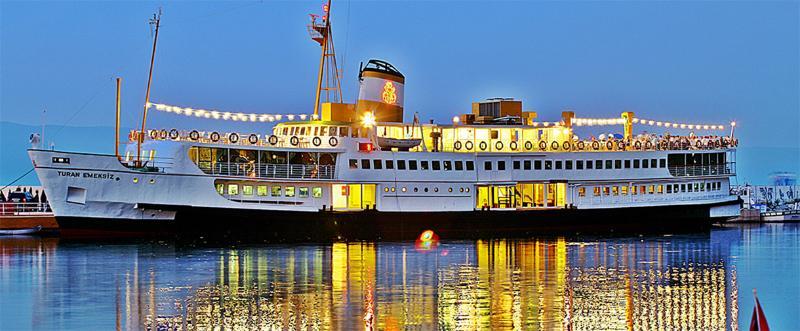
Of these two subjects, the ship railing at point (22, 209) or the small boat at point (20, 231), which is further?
the ship railing at point (22, 209)

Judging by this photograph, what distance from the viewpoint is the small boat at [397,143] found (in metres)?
50.5

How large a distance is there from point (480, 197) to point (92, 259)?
832 inches

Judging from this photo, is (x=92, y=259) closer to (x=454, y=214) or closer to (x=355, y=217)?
(x=355, y=217)

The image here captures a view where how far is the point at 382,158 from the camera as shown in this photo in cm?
5022

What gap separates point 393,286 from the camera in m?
29.7

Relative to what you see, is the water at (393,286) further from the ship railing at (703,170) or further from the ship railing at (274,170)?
the ship railing at (703,170)

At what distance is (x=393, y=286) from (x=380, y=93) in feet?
78.0

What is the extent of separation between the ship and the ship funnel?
7 centimetres

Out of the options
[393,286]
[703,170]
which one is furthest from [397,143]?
[393,286]

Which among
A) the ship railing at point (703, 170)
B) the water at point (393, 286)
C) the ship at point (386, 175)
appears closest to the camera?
the water at point (393, 286)

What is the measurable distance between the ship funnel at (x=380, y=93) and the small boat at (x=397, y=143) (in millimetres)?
1744

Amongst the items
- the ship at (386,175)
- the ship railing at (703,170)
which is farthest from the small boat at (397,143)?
the ship railing at (703,170)

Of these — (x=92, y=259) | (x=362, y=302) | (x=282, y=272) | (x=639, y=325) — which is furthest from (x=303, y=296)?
(x=92, y=259)

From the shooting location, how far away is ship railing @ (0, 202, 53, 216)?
169ft
